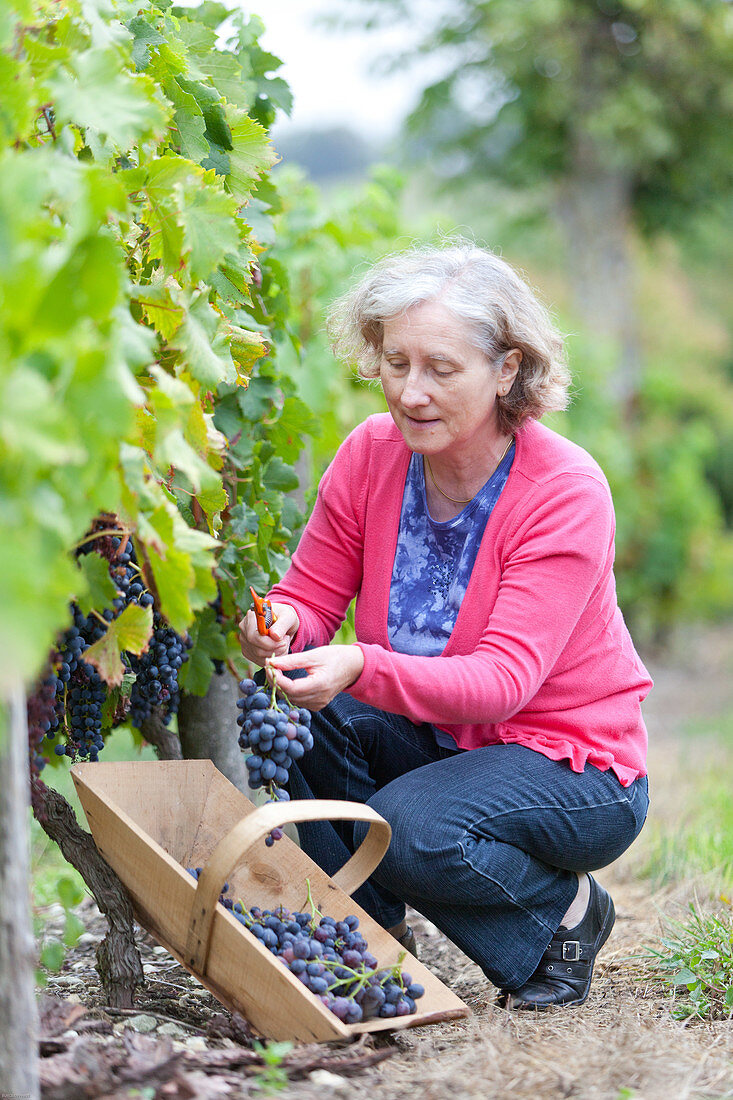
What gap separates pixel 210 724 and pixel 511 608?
776 mm

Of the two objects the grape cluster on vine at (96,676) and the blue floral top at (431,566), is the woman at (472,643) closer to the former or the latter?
the blue floral top at (431,566)

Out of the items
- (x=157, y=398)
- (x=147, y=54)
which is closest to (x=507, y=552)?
(x=157, y=398)

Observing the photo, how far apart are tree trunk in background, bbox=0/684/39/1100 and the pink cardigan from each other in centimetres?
68

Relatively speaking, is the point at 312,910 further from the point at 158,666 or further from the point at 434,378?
the point at 434,378

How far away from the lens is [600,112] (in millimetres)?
8562

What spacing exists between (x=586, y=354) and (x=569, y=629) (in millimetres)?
6340

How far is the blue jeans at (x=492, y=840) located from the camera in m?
1.80

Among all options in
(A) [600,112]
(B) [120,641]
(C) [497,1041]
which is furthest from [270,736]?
(A) [600,112]

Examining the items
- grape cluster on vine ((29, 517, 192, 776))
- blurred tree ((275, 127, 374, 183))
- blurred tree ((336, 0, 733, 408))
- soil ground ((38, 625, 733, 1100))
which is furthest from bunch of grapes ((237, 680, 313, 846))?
blurred tree ((275, 127, 374, 183))

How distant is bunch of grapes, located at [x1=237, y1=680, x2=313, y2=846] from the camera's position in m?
1.69

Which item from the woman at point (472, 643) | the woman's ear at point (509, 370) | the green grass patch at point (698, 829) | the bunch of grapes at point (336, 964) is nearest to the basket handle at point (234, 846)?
the bunch of grapes at point (336, 964)

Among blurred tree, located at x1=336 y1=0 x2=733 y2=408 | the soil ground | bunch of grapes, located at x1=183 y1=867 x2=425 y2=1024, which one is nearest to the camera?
the soil ground

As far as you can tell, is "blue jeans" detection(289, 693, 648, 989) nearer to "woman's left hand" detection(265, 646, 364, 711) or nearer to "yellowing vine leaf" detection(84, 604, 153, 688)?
"woman's left hand" detection(265, 646, 364, 711)

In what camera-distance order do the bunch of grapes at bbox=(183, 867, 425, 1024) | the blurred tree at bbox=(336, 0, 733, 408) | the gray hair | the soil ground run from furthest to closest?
the blurred tree at bbox=(336, 0, 733, 408) → the gray hair → the bunch of grapes at bbox=(183, 867, 425, 1024) → the soil ground
